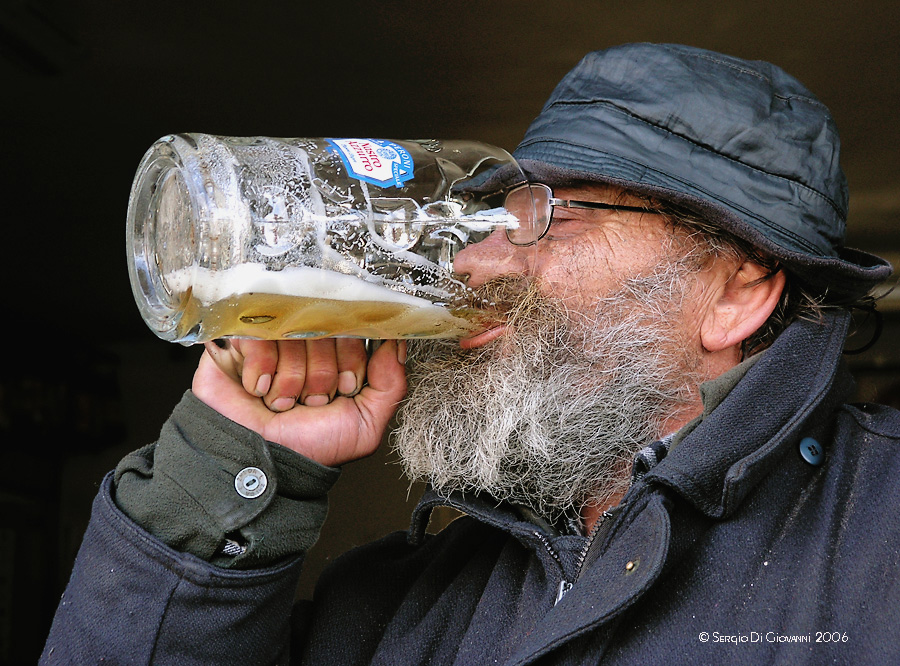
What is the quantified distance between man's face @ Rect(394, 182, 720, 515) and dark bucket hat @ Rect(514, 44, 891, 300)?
9cm

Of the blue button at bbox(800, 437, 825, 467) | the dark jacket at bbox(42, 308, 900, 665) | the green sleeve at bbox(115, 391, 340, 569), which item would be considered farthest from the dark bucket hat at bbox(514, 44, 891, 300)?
the green sleeve at bbox(115, 391, 340, 569)

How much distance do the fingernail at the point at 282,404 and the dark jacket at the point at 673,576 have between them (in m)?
0.26

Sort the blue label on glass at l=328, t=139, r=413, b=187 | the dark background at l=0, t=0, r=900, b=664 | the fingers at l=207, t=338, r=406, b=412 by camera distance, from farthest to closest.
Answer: the dark background at l=0, t=0, r=900, b=664 → the fingers at l=207, t=338, r=406, b=412 → the blue label on glass at l=328, t=139, r=413, b=187

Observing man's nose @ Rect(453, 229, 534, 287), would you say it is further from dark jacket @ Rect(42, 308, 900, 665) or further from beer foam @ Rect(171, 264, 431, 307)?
dark jacket @ Rect(42, 308, 900, 665)

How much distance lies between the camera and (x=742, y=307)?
1464mm

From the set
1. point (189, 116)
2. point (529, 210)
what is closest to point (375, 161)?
point (529, 210)

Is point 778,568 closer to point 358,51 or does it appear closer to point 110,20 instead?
point 358,51

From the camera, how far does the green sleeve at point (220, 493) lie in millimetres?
1320

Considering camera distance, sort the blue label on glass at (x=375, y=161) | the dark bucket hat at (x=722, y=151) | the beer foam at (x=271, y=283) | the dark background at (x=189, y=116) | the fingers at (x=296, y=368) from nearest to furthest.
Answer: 1. the beer foam at (x=271, y=283)
2. the blue label on glass at (x=375, y=161)
3. the dark bucket hat at (x=722, y=151)
4. the fingers at (x=296, y=368)
5. the dark background at (x=189, y=116)

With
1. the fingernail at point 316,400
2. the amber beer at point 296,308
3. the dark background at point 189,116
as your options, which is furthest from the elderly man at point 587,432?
the dark background at point 189,116

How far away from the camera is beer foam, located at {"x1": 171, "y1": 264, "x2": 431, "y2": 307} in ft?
3.51

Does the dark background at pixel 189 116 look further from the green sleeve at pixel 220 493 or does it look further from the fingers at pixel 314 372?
the green sleeve at pixel 220 493

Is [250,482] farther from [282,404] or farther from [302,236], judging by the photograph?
[302,236]

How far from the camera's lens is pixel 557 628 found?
1104mm
